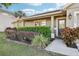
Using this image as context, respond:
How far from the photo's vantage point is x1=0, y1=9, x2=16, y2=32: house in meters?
3.97

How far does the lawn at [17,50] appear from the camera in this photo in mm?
3928

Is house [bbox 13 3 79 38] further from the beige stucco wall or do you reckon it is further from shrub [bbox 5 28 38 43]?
shrub [bbox 5 28 38 43]

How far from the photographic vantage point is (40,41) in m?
3.90

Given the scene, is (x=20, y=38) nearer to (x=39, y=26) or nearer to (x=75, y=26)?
(x=39, y=26)

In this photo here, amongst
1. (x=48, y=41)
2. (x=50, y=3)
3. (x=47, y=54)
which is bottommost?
(x=47, y=54)

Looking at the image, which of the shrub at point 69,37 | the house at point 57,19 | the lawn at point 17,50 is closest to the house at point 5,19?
the house at point 57,19

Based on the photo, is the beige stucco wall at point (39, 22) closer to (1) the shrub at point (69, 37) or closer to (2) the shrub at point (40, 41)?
(2) the shrub at point (40, 41)

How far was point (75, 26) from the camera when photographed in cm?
388

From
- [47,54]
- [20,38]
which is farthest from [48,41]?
[20,38]

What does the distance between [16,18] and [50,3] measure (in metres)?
0.76

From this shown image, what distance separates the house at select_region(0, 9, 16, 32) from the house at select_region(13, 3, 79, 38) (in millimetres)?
100

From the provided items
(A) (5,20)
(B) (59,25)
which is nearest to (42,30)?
(B) (59,25)

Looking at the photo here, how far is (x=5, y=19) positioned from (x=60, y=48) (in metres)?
1.24

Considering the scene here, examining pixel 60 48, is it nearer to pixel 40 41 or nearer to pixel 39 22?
pixel 40 41
